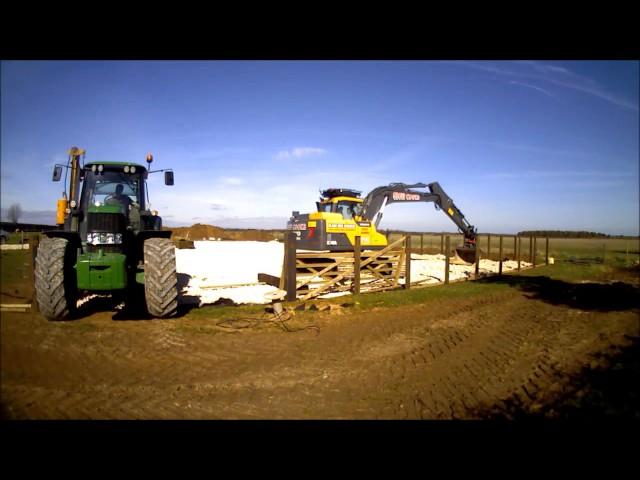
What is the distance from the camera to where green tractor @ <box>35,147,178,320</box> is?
5.14 meters

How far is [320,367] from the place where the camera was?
4.69 metres

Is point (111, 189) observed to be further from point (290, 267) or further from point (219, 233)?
point (219, 233)

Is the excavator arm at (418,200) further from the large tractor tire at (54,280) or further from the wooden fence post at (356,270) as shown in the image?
the large tractor tire at (54,280)

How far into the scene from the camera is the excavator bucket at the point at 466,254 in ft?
62.1

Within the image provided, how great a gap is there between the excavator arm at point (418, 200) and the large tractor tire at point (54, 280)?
32.0 ft

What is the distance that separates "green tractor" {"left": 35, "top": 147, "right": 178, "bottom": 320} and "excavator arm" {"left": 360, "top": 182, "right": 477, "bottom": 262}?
829cm

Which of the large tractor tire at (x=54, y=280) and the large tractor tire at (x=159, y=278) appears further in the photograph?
the large tractor tire at (x=159, y=278)

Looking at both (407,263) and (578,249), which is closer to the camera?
(407,263)

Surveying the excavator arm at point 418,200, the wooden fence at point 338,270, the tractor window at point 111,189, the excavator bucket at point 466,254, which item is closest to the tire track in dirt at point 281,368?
the tractor window at point 111,189

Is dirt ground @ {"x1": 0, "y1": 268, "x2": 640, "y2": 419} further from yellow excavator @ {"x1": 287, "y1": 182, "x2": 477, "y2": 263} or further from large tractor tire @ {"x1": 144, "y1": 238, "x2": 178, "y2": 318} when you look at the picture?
yellow excavator @ {"x1": 287, "y1": 182, "x2": 477, "y2": 263}

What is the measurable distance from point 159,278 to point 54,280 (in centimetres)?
155

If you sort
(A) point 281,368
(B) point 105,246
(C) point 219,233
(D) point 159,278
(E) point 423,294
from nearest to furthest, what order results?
(A) point 281,368 < (B) point 105,246 < (D) point 159,278 < (E) point 423,294 < (C) point 219,233

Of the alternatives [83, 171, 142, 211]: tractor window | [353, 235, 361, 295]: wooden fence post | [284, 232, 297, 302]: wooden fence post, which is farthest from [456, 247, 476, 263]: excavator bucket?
[83, 171, 142, 211]: tractor window

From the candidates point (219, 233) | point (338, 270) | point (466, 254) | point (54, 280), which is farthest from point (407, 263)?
point (219, 233)
